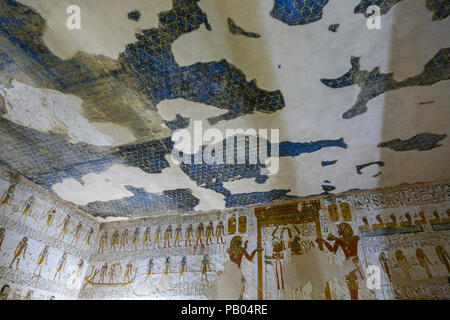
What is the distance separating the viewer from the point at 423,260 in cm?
416

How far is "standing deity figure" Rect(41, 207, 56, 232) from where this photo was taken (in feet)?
17.1

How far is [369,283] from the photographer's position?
4199 mm

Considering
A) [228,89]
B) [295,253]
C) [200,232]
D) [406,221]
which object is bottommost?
[295,253]

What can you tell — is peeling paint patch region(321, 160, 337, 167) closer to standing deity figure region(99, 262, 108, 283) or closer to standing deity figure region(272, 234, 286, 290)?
standing deity figure region(272, 234, 286, 290)

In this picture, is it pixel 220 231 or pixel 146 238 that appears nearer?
pixel 220 231

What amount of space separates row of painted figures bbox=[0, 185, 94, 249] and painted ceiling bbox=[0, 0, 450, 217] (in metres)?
0.46

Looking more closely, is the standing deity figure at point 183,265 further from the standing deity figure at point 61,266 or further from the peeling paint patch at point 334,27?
the peeling paint patch at point 334,27

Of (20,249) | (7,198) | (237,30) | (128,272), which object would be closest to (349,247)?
(237,30)

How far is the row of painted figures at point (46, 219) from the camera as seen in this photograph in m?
4.70

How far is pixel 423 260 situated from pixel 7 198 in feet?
21.7

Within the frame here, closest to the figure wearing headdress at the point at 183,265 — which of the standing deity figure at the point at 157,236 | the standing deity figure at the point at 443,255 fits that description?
the standing deity figure at the point at 157,236

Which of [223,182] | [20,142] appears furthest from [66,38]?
[223,182]

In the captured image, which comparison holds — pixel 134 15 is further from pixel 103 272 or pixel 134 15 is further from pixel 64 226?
pixel 103 272

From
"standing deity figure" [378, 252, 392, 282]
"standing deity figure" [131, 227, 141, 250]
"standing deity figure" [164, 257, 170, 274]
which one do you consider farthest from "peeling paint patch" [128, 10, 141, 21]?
"standing deity figure" [378, 252, 392, 282]
